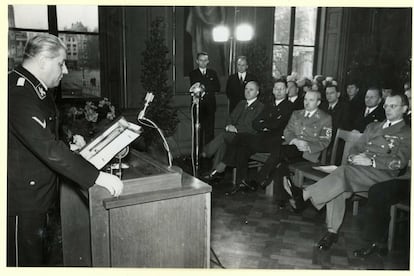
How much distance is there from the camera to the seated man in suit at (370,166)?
262cm

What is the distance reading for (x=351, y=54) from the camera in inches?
248

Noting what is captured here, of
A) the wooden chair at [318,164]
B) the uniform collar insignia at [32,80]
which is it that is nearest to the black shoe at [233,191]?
the wooden chair at [318,164]

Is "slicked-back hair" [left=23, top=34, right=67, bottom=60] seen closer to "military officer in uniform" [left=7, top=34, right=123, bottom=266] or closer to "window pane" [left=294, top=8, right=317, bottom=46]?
"military officer in uniform" [left=7, top=34, right=123, bottom=266]

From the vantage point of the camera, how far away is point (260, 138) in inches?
159

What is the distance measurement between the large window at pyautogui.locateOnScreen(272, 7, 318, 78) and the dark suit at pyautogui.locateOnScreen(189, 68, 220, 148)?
178 centimetres

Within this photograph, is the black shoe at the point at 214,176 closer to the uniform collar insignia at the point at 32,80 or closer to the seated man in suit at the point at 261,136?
the seated man in suit at the point at 261,136

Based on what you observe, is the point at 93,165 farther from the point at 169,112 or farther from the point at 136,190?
the point at 169,112

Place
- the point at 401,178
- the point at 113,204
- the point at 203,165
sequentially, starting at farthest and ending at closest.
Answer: the point at 203,165
the point at 401,178
the point at 113,204

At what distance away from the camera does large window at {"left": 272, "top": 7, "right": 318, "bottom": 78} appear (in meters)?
6.70

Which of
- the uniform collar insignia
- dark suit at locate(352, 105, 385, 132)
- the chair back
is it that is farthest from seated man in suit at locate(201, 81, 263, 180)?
the uniform collar insignia

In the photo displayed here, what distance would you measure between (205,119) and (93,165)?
401cm

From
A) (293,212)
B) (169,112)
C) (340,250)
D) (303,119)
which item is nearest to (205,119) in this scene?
(169,112)

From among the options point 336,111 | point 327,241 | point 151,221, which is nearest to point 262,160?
point 336,111

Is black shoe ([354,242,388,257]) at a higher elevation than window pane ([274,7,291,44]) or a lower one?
lower
